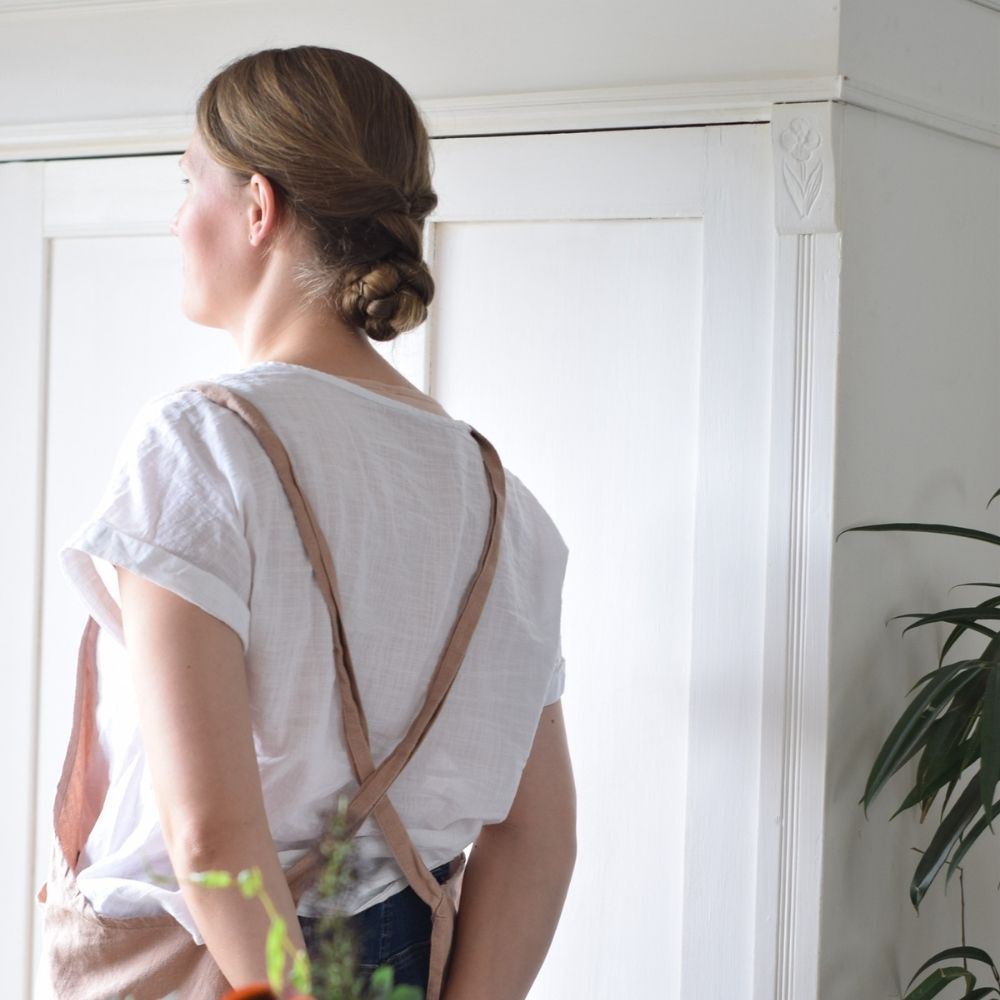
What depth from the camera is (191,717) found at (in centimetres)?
83

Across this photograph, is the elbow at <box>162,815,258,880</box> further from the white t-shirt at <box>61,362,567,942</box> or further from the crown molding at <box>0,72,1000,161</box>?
the crown molding at <box>0,72,1000,161</box>

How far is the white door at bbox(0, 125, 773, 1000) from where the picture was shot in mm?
1614

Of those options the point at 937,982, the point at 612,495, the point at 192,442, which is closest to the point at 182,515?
the point at 192,442

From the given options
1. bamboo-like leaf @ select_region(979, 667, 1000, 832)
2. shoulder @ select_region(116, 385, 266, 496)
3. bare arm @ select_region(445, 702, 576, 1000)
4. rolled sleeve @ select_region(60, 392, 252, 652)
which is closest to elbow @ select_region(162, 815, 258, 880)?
rolled sleeve @ select_region(60, 392, 252, 652)

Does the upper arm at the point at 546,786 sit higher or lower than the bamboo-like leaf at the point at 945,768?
higher

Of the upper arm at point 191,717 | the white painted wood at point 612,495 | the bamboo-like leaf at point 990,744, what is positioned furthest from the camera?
the white painted wood at point 612,495

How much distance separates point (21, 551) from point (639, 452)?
0.99 meters

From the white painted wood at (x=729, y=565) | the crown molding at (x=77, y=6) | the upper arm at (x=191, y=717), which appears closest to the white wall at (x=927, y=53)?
the white painted wood at (x=729, y=565)

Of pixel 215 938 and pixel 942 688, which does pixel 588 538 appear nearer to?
pixel 942 688

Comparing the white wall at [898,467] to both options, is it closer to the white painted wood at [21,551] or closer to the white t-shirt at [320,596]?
the white t-shirt at [320,596]

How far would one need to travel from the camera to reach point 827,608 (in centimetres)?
157

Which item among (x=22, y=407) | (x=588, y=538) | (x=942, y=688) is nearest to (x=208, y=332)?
(x=22, y=407)

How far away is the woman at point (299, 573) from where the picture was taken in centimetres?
85

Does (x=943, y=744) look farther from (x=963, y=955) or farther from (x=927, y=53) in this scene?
(x=927, y=53)
